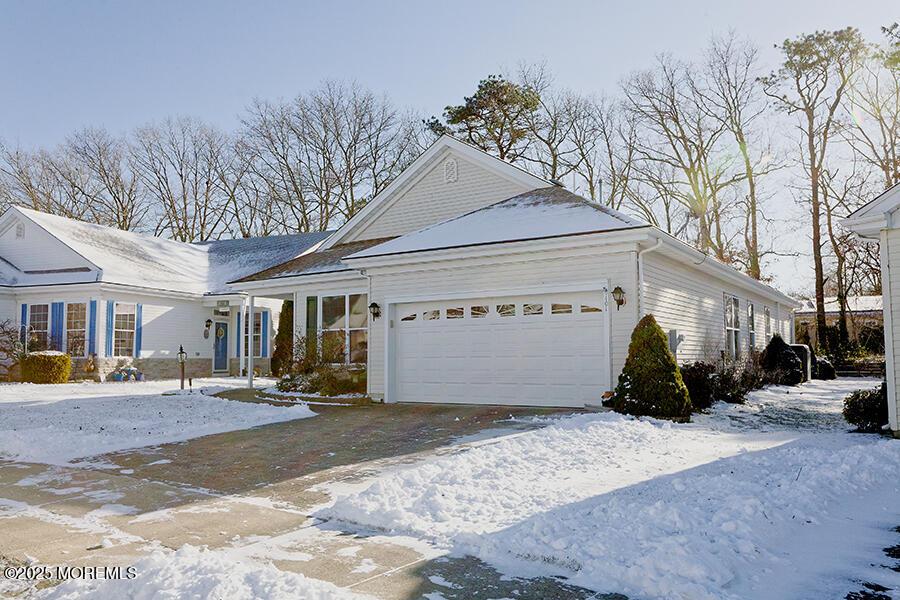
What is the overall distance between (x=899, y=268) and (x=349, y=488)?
24.6 ft

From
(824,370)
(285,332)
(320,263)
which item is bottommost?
(824,370)

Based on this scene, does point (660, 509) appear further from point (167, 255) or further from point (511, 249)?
point (167, 255)

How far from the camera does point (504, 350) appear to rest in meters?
12.2

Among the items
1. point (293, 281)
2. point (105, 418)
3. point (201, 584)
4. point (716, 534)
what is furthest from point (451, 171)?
point (201, 584)

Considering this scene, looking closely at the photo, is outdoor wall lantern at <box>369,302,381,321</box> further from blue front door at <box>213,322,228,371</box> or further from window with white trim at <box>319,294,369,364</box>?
blue front door at <box>213,322,228,371</box>

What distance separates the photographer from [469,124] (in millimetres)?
30234

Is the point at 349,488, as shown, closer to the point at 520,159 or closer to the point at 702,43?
the point at 520,159

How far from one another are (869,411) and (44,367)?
20.1m

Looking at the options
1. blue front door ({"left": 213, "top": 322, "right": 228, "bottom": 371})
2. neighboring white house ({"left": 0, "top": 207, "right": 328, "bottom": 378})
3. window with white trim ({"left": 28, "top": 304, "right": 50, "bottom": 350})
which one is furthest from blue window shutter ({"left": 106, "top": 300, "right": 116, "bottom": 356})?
blue front door ({"left": 213, "top": 322, "right": 228, "bottom": 371})

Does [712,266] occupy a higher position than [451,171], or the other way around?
[451,171]

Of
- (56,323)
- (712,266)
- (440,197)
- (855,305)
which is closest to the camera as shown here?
(712,266)

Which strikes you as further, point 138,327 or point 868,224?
point 138,327

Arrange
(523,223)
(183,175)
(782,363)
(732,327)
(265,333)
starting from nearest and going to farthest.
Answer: (523,223) → (732,327) → (782,363) → (265,333) → (183,175)

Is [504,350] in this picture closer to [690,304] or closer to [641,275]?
[641,275]
